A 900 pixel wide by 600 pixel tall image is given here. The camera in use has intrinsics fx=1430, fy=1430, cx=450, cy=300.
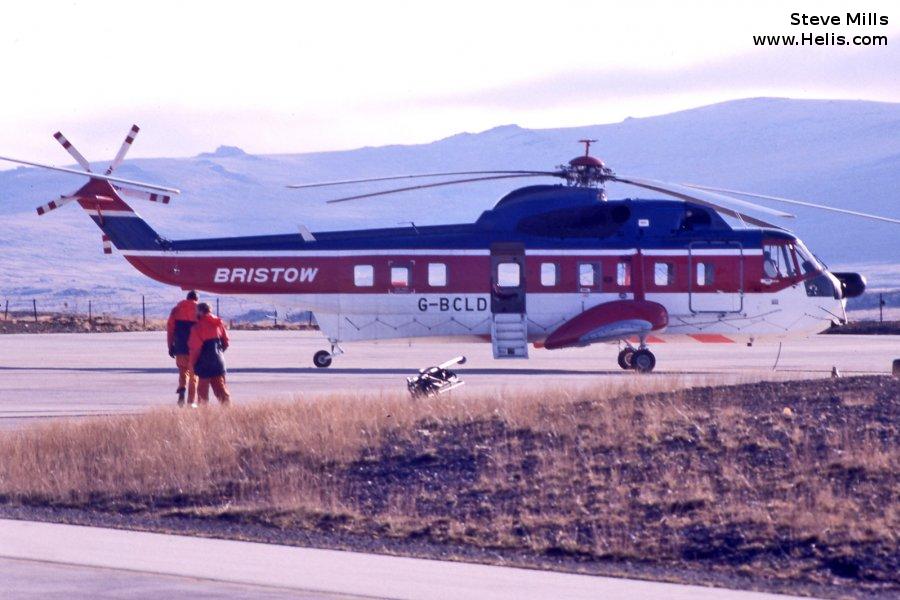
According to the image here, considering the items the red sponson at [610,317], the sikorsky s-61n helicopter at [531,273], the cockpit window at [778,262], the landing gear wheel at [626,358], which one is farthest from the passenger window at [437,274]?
the cockpit window at [778,262]

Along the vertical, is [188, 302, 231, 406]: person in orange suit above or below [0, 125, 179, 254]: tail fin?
below

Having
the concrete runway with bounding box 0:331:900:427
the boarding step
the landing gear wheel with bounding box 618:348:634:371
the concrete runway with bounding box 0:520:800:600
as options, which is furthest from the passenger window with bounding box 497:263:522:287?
the concrete runway with bounding box 0:520:800:600

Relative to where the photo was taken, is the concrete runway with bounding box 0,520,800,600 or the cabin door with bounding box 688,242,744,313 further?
the cabin door with bounding box 688,242,744,313

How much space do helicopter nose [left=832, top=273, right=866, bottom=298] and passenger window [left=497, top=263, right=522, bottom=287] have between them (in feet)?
24.0

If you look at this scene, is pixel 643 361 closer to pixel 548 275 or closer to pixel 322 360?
pixel 548 275

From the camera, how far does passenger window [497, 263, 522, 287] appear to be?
31.2 m

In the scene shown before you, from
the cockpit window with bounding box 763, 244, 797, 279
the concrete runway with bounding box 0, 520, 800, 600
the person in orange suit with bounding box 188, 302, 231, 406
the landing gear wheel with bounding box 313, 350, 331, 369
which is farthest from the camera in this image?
the landing gear wheel with bounding box 313, 350, 331, 369

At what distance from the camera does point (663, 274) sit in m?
31.3

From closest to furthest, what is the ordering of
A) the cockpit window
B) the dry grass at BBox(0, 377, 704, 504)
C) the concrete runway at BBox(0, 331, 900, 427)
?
the dry grass at BBox(0, 377, 704, 504) → the concrete runway at BBox(0, 331, 900, 427) → the cockpit window

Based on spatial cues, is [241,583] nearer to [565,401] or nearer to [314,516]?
[314,516]

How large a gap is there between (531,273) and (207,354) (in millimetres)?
12292

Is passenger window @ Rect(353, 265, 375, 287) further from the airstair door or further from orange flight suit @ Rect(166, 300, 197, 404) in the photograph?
orange flight suit @ Rect(166, 300, 197, 404)

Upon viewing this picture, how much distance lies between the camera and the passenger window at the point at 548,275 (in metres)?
31.3

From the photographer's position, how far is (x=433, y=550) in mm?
11594
